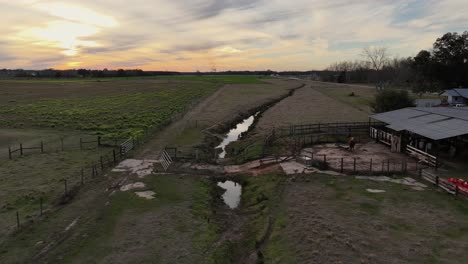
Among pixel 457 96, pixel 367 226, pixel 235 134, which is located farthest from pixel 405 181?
pixel 457 96

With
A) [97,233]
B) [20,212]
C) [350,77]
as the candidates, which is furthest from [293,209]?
[350,77]

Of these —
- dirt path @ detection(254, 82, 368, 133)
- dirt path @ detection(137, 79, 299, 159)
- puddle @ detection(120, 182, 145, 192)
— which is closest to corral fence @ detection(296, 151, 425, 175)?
puddle @ detection(120, 182, 145, 192)

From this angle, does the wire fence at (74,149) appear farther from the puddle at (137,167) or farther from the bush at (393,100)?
the bush at (393,100)

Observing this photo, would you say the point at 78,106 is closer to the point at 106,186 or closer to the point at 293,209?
the point at 106,186

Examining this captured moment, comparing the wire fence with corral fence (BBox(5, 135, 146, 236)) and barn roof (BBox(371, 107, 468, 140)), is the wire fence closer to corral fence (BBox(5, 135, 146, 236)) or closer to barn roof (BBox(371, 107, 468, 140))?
corral fence (BBox(5, 135, 146, 236))

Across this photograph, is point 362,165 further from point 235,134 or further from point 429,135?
point 235,134

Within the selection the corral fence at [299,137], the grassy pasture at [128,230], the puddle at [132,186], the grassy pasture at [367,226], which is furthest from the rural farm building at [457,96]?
the puddle at [132,186]
